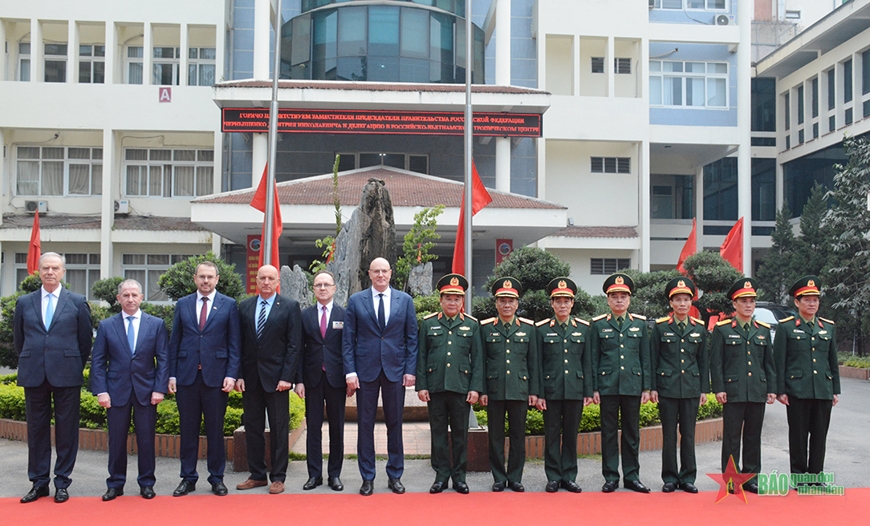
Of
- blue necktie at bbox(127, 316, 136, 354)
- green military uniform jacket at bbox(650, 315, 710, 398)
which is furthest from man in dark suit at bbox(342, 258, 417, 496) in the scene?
green military uniform jacket at bbox(650, 315, 710, 398)

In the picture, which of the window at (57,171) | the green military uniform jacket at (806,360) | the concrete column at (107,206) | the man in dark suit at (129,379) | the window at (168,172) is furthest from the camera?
the window at (168,172)

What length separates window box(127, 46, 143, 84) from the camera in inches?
886

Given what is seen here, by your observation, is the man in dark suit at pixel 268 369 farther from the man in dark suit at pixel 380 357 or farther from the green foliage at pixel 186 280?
the green foliage at pixel 186 280

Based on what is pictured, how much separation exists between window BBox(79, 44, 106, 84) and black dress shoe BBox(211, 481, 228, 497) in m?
20.2

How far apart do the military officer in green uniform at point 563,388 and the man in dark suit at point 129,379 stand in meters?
2.63

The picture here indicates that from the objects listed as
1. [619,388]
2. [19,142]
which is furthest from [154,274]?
[619,388]

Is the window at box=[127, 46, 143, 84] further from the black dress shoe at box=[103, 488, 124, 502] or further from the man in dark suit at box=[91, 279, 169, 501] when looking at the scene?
the black dress shoe at box=[103, 488, 124, 502]

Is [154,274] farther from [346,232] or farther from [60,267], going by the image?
[60,267]

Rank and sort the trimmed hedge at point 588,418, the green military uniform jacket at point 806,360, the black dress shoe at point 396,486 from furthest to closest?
1. the trimmed hedge at point 588,418
2. the green military uniform jacket at point 806,360
3. the black dress shoe at point 396,486

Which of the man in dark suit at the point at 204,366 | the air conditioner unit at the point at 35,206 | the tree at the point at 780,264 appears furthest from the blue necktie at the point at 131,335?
the tree at the point at 780,264

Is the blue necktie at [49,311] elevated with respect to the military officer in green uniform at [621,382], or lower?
elevated

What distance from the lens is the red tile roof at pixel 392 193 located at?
A: 17.1 metres

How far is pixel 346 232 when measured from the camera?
1071 centimetres

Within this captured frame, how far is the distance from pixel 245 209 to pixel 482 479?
12.6 meters
